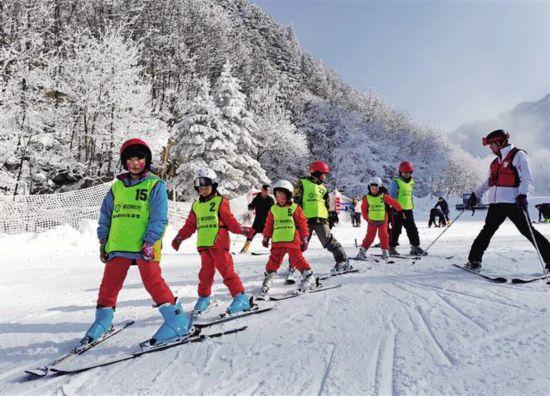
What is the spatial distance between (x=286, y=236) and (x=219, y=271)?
4.07ft

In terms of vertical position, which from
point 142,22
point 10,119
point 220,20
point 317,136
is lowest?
point 10,119

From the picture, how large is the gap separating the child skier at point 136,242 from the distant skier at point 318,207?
3.25 metres

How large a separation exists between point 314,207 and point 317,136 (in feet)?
138

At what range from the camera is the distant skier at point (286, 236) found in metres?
5.17

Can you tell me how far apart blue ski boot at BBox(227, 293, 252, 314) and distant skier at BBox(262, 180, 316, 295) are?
35.2 inches

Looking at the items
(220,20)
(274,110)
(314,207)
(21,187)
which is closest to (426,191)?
(274,110)

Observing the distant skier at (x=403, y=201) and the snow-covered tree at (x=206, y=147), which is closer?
the distant skier at (x=403, y=201)

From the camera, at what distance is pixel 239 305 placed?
412 cm

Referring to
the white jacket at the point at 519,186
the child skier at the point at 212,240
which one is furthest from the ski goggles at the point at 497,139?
the child skier at the point at 212,240

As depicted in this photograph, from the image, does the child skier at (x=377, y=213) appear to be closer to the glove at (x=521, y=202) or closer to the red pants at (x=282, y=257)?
the glove at (x=521, y=202)

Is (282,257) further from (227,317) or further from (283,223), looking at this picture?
(227,317)

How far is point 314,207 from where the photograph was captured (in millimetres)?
6266

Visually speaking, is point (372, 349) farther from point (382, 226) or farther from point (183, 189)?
point (183, 189)

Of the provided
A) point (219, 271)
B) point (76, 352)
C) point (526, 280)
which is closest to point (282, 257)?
point (219, 271)
